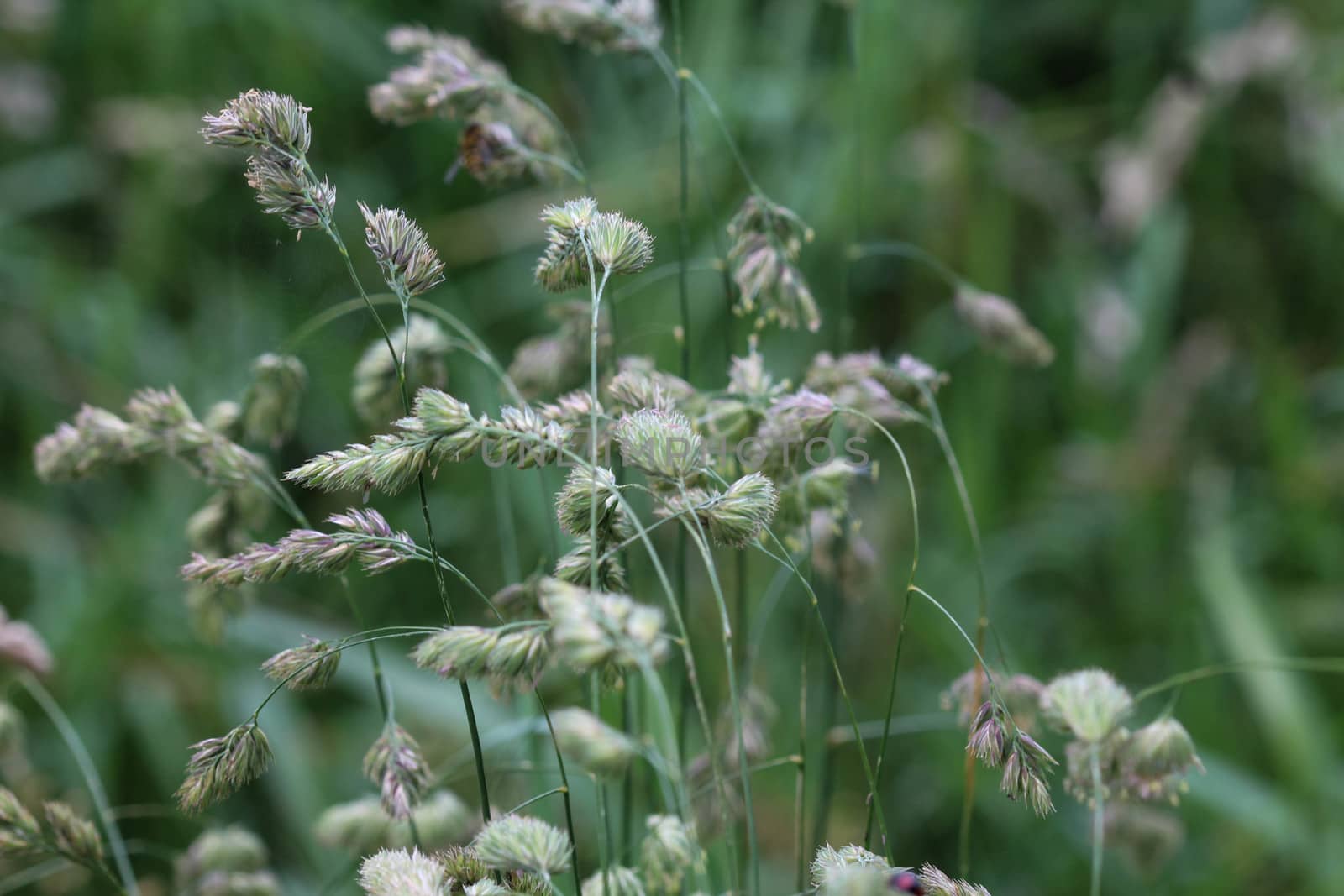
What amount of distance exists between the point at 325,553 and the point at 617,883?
0.27 meters

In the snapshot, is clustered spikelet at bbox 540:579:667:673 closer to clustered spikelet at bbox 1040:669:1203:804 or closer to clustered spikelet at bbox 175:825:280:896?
clustered spikelet at bbox 1040:669:1203:804

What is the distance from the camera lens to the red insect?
524mm

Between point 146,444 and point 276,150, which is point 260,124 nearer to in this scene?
point 276,150

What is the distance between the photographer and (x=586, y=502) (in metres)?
0.60

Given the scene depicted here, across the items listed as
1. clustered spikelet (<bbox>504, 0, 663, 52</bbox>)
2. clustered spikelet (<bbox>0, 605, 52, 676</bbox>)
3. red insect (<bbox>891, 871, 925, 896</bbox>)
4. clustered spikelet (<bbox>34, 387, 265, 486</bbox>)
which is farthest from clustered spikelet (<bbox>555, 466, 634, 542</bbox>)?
clustered spikelet (<bbox>0, 605, 52, 676</bbox>)

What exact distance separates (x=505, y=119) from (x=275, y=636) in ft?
3.72

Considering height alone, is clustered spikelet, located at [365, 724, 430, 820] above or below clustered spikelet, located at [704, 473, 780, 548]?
below

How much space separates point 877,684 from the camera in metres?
1.97

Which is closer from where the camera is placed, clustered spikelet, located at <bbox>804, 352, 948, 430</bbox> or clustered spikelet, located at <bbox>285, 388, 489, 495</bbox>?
clustered spikelet, located at <bbox>285, 388, 489, 495</bbox>

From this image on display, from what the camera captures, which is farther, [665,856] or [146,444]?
[146,444]

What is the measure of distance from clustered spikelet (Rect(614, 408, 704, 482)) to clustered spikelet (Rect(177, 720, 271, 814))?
0.27 metres

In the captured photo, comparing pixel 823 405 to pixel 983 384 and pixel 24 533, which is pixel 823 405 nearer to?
pixel 983 384

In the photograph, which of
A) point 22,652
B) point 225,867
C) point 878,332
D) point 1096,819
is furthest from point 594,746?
point 878,332

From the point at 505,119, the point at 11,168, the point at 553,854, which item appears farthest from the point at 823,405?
the point at 11,168
